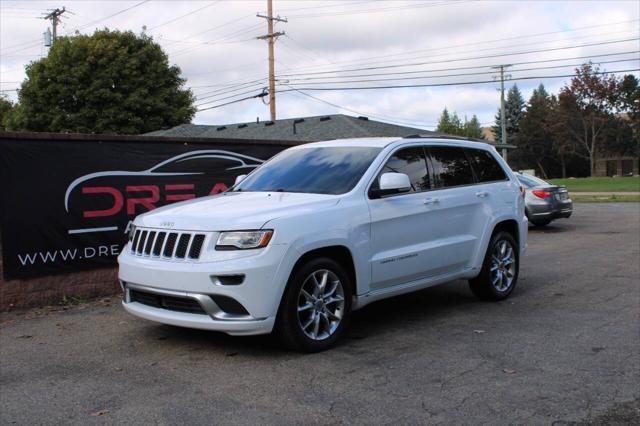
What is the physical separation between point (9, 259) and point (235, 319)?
3.66 m

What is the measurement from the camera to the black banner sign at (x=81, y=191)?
726 centimetres

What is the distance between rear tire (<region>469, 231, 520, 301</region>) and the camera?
23.7 ft

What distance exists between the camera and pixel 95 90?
1346 inches

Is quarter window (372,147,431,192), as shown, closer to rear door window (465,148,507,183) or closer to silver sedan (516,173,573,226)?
rear door window (465,148,507,183)

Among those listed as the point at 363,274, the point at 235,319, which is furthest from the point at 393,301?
the point at 235,319

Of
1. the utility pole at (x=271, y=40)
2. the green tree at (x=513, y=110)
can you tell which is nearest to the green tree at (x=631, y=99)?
the green tree at (x=513, y=110)

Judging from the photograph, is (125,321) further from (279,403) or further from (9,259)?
(279,403)

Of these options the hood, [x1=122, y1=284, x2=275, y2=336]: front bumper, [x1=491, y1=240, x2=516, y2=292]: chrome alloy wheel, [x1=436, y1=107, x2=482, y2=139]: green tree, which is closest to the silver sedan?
[x1=491, y1=240, x2=516, y2=292]: chrome alloy wheel

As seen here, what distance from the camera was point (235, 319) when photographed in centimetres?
494

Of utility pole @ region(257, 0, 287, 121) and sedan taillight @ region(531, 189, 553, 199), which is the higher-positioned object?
utility pole @ region(257, 0, 287, 121)

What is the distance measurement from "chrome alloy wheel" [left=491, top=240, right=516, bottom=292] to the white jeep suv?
0.02 m

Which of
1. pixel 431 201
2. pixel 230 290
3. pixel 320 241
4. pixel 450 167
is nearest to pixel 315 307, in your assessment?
pixel 320 241

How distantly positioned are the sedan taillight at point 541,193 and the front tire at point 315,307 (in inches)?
442

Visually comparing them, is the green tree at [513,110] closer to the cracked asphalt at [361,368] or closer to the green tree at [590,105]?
the green tree at [590,105]
